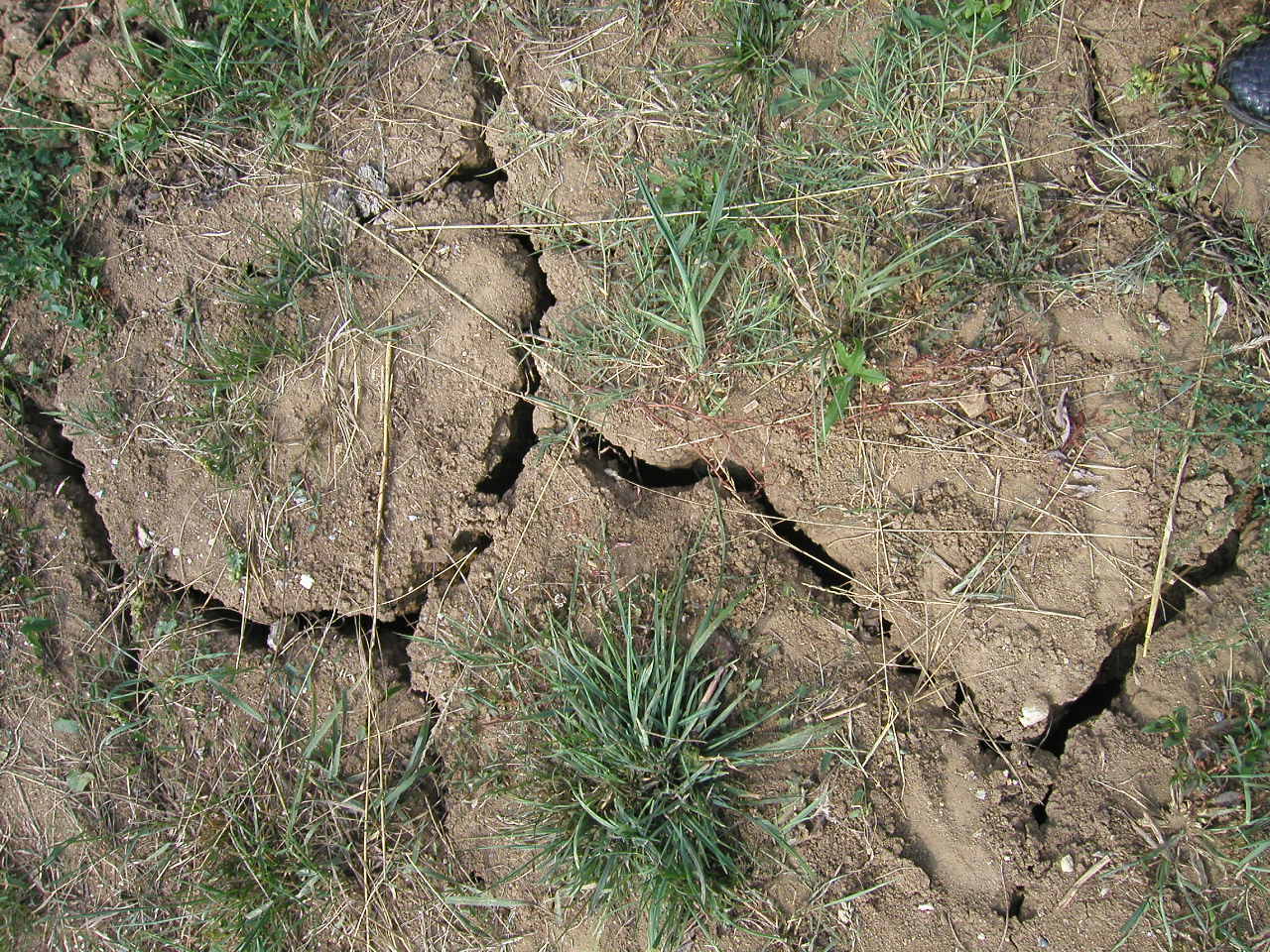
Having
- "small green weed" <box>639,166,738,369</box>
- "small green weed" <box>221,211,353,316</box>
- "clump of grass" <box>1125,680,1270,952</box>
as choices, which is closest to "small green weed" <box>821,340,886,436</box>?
"small green weed" <box>639,166,738,369</box>

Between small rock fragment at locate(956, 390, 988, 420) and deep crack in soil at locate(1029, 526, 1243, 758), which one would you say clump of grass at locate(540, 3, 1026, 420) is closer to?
small rock fragment at locate(956, 390, 988, 420)

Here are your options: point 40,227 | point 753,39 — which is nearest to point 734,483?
point 753,39

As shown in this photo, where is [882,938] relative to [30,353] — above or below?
below

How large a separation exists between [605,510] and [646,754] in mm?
655

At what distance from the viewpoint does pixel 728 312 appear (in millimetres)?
2465

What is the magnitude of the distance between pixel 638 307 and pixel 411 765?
1427 millimetres

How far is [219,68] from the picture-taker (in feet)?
8.70

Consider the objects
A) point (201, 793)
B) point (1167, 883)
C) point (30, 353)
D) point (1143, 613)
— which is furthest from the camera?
point (30, 353)

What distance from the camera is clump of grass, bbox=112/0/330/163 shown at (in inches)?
104

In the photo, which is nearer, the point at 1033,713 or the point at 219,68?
the point at 1033,713

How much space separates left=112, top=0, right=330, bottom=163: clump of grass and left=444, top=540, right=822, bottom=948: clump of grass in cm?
175

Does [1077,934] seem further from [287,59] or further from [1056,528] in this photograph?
[287,59]

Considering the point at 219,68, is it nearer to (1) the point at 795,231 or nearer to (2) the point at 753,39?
(2) the point at 753,39

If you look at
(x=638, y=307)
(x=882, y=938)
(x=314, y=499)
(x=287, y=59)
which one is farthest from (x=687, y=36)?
(x=882, y=938)
